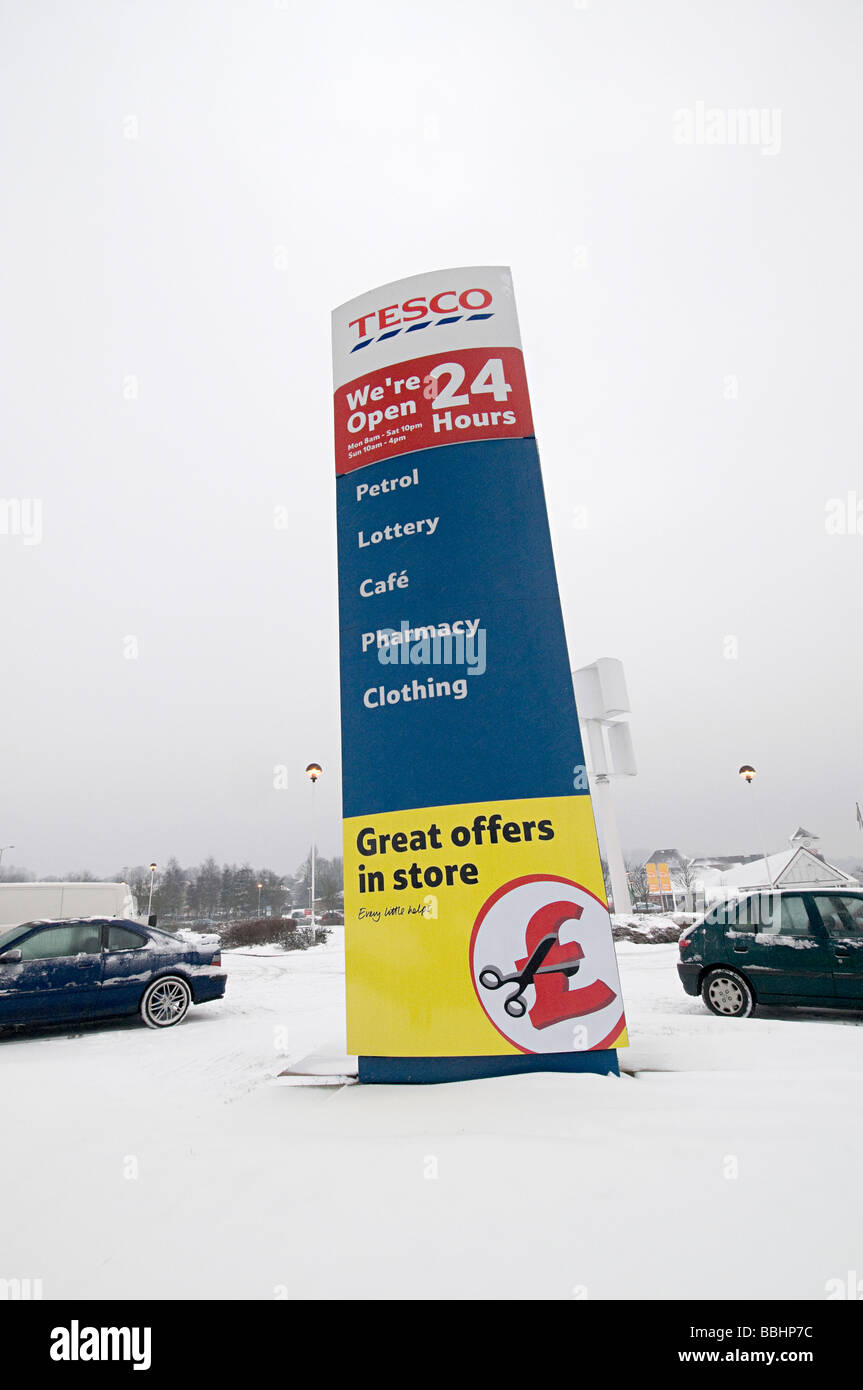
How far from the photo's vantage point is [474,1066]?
3.90m

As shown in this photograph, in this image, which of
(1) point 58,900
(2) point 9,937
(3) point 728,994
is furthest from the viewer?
(1) point 58,900

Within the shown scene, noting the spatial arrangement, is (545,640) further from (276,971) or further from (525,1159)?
(276,971)

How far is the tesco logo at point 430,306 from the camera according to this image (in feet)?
17.4

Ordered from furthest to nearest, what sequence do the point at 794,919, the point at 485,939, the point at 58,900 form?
the point at 58,900 → the point at 794,919 → the point at 485,939

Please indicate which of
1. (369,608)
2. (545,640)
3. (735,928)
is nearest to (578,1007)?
(545,640)

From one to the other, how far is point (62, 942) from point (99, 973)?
0.55 m

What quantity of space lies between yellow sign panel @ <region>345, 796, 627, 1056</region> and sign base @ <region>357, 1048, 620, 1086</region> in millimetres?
50

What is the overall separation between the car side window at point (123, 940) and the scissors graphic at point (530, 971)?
17.3ft

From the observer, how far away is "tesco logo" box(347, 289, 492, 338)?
17.4ft

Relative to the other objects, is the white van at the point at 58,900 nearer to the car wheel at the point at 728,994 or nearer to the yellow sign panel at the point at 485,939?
the yellow sign panel at the point at 485,939

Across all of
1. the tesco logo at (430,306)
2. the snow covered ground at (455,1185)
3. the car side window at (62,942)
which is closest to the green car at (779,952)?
the snow covered ground at (455,1185)

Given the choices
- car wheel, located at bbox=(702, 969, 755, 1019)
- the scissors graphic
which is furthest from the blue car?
car wheel, located at bbox=(702, 969, 755, 1019)

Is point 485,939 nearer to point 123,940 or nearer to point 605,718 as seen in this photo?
point 123,940

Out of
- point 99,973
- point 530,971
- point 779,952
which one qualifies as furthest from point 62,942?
point 779,952
